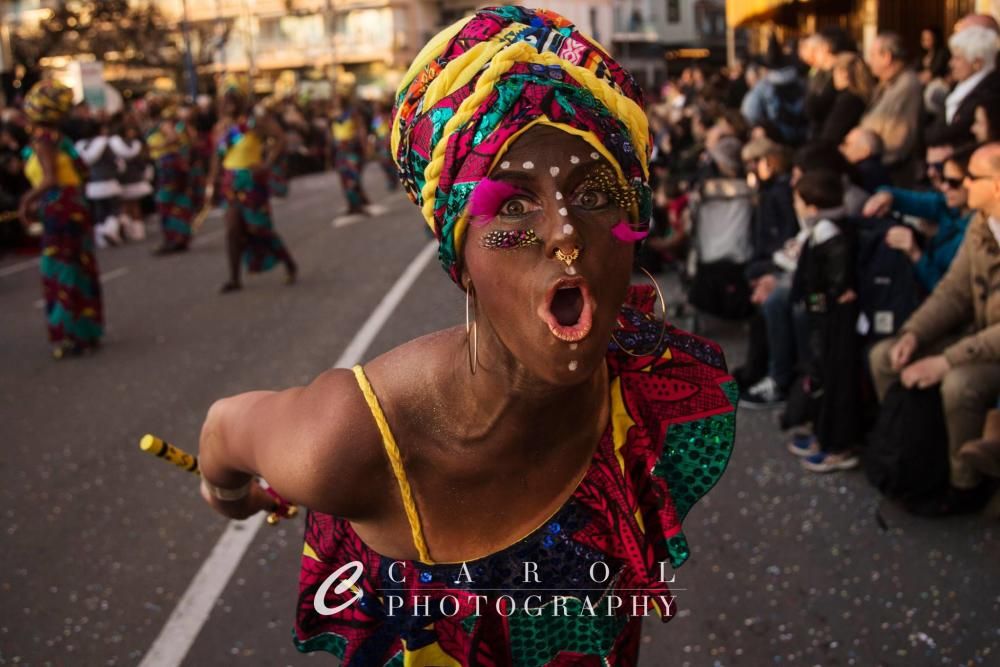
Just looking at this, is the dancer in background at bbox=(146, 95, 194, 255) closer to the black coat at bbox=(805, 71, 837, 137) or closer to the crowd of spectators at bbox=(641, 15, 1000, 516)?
the crowd of spectators at bbox=(641, 15, 1000, 516)

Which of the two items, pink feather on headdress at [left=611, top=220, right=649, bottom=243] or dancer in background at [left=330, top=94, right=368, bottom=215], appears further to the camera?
dancer in background at [left=330, top=94, right=368, bottom=215]

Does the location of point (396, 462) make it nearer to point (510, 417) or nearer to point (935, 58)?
point (510, 417)

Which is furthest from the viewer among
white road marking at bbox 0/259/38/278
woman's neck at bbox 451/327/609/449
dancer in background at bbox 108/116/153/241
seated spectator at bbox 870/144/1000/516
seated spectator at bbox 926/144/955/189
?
dancer in background at bbox 108/116/153/241

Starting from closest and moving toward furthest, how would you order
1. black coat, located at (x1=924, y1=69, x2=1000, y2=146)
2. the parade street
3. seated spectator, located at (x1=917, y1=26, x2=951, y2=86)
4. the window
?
the parade street < black coat, located at (x1=924, y1=69, x2=1000, y2=146) < seated spectator, located at (x1=917, y1=26, x2=951, y2=86) < the window

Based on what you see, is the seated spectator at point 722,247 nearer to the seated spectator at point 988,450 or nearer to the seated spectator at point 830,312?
the seated spectator at point 830,312

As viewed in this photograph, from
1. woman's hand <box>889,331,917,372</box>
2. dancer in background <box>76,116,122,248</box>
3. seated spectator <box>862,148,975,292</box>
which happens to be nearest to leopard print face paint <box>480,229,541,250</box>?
woman's hand <box>889,331,917,372</box>

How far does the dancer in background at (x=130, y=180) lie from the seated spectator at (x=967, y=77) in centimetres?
1229

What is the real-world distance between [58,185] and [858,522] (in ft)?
21.7

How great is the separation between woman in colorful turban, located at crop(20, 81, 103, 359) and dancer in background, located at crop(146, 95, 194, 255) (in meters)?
5.23

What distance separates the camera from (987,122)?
531cm

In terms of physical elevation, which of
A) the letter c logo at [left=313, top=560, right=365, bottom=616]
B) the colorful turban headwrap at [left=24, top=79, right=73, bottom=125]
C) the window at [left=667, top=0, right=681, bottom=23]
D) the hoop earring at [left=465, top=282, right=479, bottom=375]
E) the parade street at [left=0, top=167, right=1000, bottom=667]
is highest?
the window at [left=667, top=0, right=681, bottom=23]

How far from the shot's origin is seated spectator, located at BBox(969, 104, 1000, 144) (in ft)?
17.3

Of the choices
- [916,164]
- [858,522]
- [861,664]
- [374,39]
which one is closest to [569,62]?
[861,664]

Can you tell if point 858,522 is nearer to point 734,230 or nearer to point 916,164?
point 734,230
